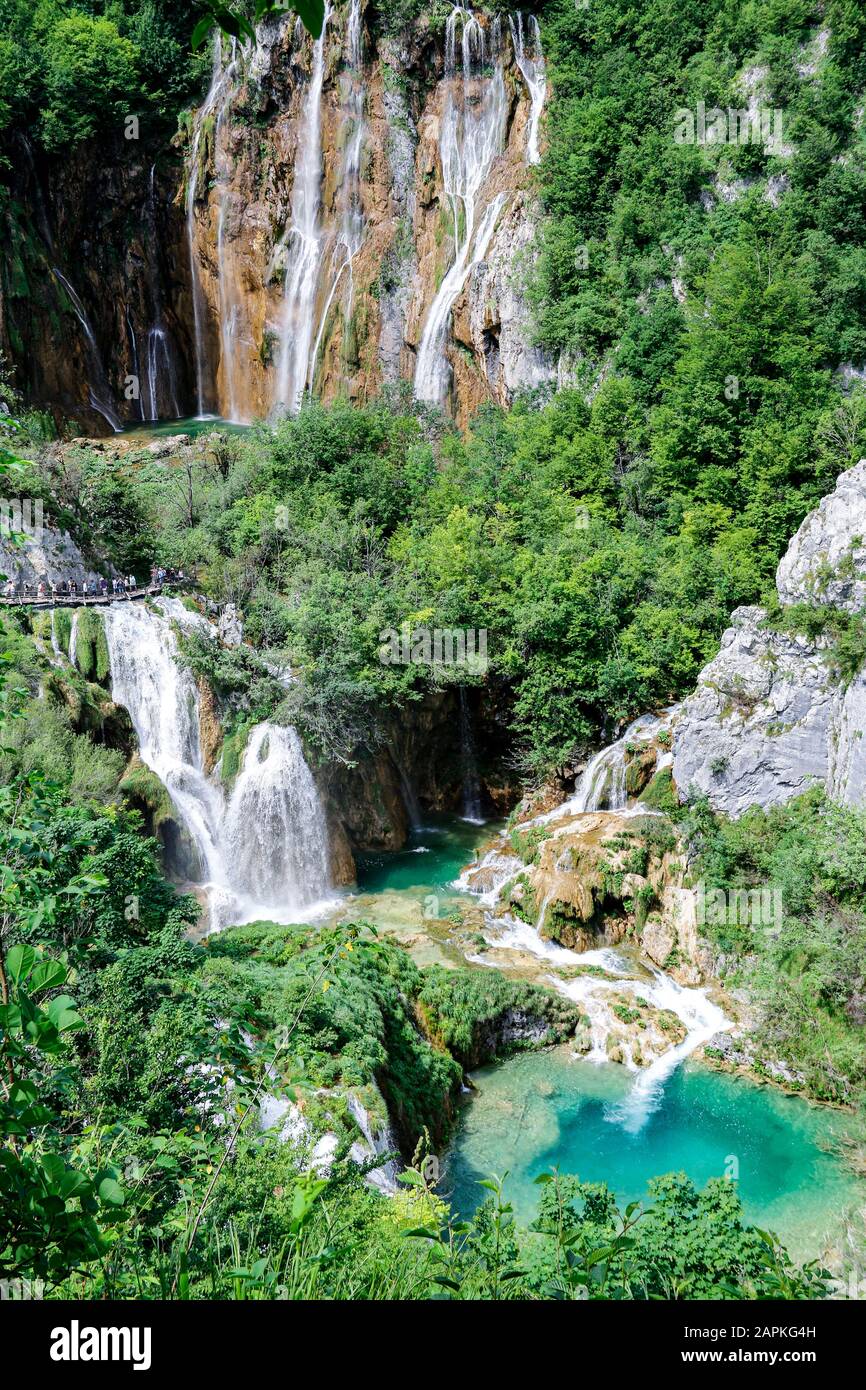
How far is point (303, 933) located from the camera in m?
13.2

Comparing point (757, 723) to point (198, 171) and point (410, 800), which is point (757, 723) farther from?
point (198, 171)

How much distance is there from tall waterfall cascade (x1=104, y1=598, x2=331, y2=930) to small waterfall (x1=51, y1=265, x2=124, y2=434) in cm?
1884

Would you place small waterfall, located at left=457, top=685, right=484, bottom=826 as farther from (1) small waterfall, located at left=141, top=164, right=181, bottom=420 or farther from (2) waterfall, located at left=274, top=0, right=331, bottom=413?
(1) small waterfall, located at left=141, top=164, right=181, bottom=420

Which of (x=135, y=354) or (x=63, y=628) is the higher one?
(x=135, y=354)

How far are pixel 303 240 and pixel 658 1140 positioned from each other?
3433cm

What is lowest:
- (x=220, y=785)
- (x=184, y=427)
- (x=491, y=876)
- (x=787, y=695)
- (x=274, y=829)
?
(x=491, y=876)

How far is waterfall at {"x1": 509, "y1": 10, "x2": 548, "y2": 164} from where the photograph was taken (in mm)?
28703

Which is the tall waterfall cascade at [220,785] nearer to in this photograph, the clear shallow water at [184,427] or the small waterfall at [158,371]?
the clear shallow water at [184,427]

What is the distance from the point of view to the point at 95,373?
33.8 m

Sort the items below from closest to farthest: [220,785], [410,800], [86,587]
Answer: [220,785]
[86,587]
[410,800]

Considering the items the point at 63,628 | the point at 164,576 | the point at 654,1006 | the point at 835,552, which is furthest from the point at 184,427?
the point at 654,1006

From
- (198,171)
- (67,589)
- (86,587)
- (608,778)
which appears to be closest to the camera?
(608,778)
